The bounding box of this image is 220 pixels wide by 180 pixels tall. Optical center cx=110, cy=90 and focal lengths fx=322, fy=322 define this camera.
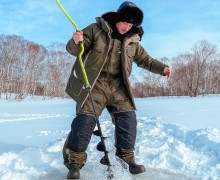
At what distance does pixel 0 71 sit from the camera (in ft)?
117

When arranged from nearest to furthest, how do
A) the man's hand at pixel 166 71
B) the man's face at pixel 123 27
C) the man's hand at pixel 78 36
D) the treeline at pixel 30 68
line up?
the man's hand at pixel 78 36 → the man's face at pixel 123 27 → the man's hand at pixel 166 71 → the treeline at pixel 30 68

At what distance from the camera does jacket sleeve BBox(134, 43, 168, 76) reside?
10.2ft

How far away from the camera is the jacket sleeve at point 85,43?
2688 mm

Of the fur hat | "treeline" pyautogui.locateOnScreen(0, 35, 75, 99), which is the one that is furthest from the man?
"treeline" pyautogui.locateOnScreen(0, 35, 75, 99)

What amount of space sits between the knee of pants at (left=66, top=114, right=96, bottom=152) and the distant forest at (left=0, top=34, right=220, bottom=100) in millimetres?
32890

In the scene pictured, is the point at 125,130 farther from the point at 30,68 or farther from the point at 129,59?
the point at 30,68

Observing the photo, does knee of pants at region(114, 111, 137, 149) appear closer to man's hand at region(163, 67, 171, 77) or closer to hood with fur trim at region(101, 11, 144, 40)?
man's hand at region(163, 67, 171, 77)

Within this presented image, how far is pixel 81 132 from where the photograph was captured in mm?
2734

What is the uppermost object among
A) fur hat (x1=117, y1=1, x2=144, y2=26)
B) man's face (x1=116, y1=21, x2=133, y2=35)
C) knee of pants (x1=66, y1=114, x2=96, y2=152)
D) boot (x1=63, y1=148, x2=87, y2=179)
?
fur hat (x1=117, y1=1, x2=144, y2=26)

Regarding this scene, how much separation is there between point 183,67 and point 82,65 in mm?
39633

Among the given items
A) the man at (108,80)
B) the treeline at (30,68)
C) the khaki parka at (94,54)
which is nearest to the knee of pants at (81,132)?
the man at (108,80)

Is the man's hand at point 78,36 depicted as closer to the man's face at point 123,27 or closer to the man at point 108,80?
the man at point 108,80

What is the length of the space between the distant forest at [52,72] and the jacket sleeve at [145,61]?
32.7 metres

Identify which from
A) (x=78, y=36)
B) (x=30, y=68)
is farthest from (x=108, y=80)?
(x=30, y=68)
